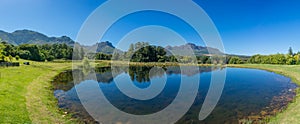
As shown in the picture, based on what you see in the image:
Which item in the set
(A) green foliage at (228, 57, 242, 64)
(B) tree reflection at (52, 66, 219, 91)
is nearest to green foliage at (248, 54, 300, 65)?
(A) green foliage at (228, 57, 242, 64)

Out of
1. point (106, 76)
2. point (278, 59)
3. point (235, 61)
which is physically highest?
point (278, 59)

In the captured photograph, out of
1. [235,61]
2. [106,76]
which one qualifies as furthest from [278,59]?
[106,76]

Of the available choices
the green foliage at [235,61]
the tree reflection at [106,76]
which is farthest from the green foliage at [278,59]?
the tree reflection at [106,76]

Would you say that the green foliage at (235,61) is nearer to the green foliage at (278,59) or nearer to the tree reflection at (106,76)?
the green foliage at (278,59)

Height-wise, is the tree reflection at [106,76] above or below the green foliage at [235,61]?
below

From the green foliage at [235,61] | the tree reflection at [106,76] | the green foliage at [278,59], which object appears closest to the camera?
the tree reflection at [106,76]

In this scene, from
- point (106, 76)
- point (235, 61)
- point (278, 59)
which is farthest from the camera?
point (235, 61)

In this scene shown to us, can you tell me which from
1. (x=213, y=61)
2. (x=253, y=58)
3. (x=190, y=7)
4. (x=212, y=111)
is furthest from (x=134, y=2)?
(x=253, y=58)

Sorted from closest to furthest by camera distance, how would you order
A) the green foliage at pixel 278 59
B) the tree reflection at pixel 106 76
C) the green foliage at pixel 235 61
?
the tree reflection at pixel 106 76, the green foliage at pixel 278 59, the green foliage at pixel 235 61

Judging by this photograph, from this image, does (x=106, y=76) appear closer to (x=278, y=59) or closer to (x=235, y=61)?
(x=278, y=59)

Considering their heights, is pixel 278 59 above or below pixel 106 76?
above

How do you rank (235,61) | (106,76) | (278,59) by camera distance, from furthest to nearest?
(235,61), (278,59), (106,76)

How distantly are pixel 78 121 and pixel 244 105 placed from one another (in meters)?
16.6

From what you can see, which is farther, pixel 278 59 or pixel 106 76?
pixel 278 59
